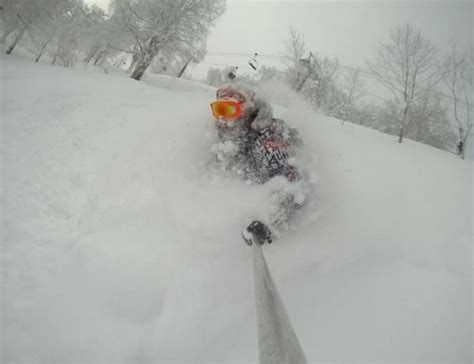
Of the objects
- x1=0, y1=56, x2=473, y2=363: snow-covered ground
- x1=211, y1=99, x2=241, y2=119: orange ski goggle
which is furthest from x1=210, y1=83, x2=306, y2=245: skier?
x1=0, y1=56, x2=473, y2=363: snow-covered ground

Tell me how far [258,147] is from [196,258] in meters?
1.39

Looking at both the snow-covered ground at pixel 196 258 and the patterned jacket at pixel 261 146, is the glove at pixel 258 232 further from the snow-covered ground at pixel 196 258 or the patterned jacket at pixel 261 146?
the patterned jacket at pixel 261 146

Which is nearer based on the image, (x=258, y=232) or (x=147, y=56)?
(x=258, y=232)

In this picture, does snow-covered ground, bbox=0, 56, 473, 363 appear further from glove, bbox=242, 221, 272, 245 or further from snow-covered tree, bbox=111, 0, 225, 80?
snow-covered tree, bbox=111, 0, 225, 80

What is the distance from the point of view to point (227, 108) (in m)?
2.93

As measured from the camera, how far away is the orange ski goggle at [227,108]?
2.92 metres

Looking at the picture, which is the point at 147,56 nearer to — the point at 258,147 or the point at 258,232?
the point at 258,147

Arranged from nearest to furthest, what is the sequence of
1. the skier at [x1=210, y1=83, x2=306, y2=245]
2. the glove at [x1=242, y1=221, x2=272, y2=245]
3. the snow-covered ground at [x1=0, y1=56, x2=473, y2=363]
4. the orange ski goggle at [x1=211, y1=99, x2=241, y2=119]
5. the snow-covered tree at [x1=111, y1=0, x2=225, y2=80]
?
the snow-covered ground at [x1=0, y1=56, x2=473, y2=363], the glove at [x1=242, y1=221, x2=272, y2=245], the skier at [x1=210, y1=83, x2=306, y2=245], the orange ski goggle at [x1=211, y1=99, x2=241, y2=119], the snow-covered tree at [x1=111, y1=0, x2=225, y2=80]

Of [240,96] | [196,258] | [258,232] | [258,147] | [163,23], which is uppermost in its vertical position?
[163,23]

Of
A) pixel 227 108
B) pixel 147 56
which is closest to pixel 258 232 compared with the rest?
pixel 227 108

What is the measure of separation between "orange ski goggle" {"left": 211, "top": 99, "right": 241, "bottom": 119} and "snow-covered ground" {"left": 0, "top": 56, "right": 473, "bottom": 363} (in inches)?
26.3

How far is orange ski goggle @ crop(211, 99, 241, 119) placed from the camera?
2.92 m

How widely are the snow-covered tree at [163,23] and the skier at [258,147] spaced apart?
17.5m

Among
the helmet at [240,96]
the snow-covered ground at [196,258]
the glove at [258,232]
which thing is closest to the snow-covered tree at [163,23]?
the snow-covered ground at [196,258]
